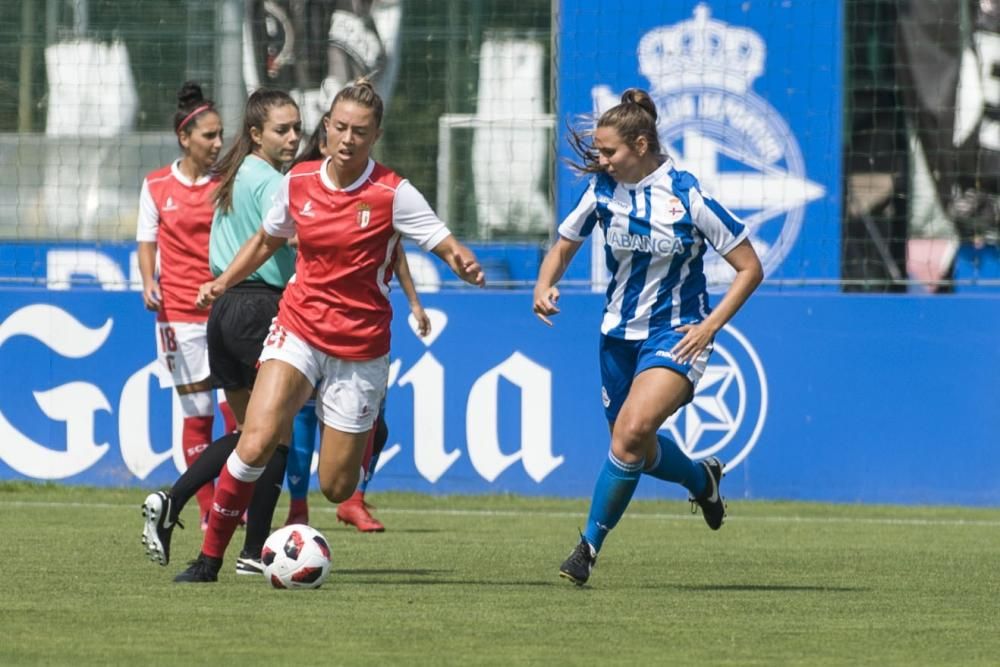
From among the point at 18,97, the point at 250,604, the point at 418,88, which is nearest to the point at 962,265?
the point at 418,88

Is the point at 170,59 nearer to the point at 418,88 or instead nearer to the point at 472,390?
the point at 418,88

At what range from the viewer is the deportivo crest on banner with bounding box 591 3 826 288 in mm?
14273

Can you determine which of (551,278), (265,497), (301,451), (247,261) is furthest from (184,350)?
(551,278)

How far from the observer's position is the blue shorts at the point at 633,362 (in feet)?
27.2

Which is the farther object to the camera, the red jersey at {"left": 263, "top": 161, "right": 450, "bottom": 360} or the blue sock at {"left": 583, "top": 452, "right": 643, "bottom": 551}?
the blue sock at {"left": 583, "top": 452, "right": 643, "bottom": 551}

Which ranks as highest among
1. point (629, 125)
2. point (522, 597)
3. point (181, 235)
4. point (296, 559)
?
point (629, 125)

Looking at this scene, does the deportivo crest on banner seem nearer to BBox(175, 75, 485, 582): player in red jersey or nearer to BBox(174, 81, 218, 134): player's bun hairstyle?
BBox(174, 81, 218, 134): player's bun hairstyle

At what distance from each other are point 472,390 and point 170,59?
3835mm

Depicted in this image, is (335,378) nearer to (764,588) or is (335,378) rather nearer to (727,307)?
(727,307)

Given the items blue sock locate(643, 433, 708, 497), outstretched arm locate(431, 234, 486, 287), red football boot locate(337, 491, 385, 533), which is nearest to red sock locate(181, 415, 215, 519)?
red football boot locate(337, 491, 385, 533)

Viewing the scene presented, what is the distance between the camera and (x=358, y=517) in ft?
36.2

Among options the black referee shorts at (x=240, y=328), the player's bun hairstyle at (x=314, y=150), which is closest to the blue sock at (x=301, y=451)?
the black referee shorts at (x=240, y=328)

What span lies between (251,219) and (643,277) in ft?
6.46

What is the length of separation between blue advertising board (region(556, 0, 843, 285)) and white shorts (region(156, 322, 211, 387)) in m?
4.20
